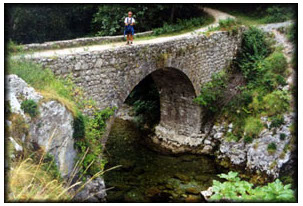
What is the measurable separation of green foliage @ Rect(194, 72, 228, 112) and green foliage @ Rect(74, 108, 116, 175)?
18.8 ft

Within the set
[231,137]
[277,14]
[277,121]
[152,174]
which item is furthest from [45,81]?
[277,14]

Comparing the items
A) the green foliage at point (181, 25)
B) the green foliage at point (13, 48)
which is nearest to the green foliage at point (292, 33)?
the green foliage at point (181, 25)

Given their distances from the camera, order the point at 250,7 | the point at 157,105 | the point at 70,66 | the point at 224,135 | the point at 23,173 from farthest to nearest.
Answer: the point at 250,7
the point at 157,105
the point at 224,135
the point at 70,66
the point at 23,173

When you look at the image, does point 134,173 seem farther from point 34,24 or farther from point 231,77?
point 34,24

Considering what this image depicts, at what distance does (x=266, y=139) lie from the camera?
485 inches

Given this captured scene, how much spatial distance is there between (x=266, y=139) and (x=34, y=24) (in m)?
16.1

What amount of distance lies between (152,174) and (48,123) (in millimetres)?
6647

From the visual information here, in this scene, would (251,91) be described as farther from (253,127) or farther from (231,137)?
(231,137)

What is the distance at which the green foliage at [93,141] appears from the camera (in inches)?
307

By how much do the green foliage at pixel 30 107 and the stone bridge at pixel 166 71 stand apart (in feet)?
5.93

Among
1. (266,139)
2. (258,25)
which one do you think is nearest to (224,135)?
(266,139)

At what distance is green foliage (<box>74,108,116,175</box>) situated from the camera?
7785 mm

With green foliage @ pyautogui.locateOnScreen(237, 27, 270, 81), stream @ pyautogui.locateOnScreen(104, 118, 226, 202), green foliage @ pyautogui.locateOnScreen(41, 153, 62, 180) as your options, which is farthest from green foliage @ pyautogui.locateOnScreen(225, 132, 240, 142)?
green foliage @ pyautogui.locateOnScreen(41, 153, 62, 180)

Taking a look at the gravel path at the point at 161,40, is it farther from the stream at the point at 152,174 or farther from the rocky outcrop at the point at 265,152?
the stream at the point at 152,174
